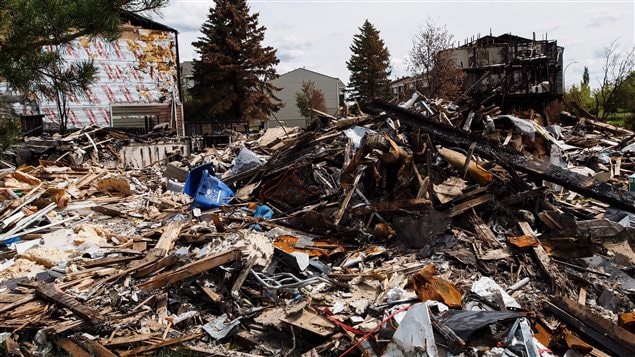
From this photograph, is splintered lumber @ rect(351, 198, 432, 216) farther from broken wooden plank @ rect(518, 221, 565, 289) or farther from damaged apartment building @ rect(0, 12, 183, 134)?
damaged apartment building @ rect(0, 12, 183, 134)

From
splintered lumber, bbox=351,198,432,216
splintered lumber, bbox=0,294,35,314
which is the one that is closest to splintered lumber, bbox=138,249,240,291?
splintered lumber, bbox=0,294,35,314

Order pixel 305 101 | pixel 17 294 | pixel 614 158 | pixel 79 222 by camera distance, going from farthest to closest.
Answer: pixel 305 101 → pixel 614 158 → pixel 79 222 → pixel 17 294

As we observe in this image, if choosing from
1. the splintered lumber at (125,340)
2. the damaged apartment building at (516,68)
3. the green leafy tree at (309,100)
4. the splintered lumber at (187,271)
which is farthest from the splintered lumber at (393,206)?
the green leafy tree at (309,100)

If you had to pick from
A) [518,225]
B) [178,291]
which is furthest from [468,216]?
[178,291]

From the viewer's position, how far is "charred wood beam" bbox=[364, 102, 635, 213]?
552 cm

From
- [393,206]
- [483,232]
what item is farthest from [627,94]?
[393,206]

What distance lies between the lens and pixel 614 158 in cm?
998

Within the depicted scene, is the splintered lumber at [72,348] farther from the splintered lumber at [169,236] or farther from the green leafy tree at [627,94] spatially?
the green leafy tree at [627,94]

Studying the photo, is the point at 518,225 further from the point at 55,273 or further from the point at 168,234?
the point at 55,273

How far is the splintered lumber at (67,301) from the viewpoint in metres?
4.36

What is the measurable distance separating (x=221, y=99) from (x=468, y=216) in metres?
26.6

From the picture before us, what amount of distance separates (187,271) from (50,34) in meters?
2.63

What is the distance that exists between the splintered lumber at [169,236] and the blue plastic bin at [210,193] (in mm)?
1164

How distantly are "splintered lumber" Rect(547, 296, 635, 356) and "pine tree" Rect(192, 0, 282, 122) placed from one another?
26848mm
